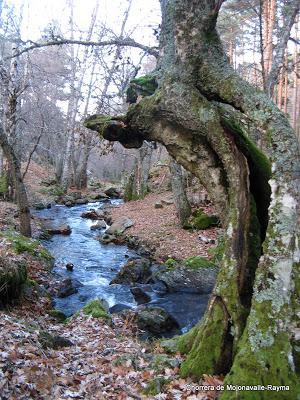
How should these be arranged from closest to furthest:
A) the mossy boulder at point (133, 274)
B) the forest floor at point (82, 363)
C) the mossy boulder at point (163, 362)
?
the forest floor at point (82, 363), the mossy boulder at point (163, 362), the mossy boulder at point (133, 274)

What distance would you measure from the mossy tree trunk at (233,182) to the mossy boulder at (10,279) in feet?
11.8

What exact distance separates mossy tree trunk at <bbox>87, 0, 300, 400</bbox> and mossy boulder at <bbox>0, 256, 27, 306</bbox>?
360 cm

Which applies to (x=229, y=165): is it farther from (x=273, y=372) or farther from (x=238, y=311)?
(x=273, y=372)

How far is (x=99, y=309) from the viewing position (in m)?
8.59

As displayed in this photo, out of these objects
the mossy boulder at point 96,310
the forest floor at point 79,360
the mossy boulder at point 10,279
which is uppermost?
the mossy boulder at point 10,279

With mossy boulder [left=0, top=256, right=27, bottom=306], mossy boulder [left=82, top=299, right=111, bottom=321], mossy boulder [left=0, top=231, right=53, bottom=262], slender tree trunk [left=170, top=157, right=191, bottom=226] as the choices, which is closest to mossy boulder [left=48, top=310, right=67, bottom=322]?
mossy boulder [left=82, top=299, right=111, bottom=321]

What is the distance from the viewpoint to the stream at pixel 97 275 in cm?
951

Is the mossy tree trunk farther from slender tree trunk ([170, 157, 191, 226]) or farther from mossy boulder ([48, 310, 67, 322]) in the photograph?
slender tree trunk ([170, 157, 191, 226])

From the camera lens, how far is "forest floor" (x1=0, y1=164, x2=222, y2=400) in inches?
180

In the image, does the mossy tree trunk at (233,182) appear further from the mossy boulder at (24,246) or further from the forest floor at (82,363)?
the mossy boulder at (24,246)

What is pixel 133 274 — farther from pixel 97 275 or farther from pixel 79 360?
pixel 79 360

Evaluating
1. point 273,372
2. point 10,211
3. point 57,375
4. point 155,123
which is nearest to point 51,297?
point 57,375

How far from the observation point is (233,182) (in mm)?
5094

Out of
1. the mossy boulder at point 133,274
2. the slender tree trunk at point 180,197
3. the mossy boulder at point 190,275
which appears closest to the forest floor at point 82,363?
the mossy boulder at point 190,275
